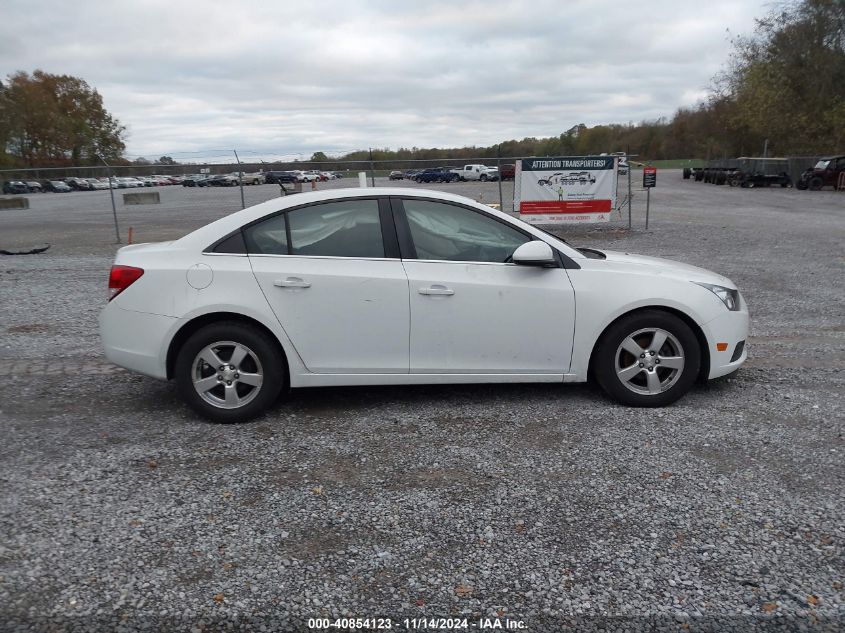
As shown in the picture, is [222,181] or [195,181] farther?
[222,181]

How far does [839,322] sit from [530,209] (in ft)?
29.5

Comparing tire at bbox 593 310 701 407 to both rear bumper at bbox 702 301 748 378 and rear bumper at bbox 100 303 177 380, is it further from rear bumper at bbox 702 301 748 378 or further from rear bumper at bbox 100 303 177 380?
rear bumper at bbox 100 303 177 380

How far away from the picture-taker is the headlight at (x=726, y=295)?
4840mm

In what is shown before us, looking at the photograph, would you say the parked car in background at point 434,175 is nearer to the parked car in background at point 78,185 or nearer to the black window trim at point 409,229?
the black window trim at point 409,229

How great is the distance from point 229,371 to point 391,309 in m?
1.17

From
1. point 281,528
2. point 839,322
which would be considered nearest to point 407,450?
point 281,528

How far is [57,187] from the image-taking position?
32.7 m

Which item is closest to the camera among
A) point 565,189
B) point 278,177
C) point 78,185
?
point 565,189

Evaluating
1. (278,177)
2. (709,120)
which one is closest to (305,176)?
(278,177)

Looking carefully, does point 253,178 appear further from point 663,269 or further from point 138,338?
point 663,269

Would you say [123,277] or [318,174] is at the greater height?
[318,174]

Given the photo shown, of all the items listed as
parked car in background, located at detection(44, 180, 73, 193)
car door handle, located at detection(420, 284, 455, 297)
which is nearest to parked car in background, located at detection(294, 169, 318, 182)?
car door handle, located at detection(420, 284, 455, 297)

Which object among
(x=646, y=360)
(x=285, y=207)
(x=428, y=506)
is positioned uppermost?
(x=285, y=207)

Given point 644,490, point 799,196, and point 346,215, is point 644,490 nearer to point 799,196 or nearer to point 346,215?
point 346,215
